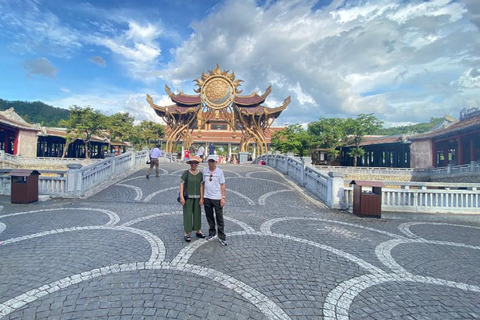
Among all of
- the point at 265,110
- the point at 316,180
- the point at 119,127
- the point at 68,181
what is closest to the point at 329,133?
the point at 265,110

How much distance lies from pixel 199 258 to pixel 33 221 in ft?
15.8

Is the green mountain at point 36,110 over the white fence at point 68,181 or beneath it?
over

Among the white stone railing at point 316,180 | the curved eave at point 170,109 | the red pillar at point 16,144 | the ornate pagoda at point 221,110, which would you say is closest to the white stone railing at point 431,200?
the white stone railing at point 316,180

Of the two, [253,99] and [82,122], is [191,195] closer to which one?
[253,99]

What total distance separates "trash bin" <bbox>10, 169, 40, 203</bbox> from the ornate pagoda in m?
23.7

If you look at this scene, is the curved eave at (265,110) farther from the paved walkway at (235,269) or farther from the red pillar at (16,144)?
the red pillar at (16,144)

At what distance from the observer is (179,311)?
2.53 m

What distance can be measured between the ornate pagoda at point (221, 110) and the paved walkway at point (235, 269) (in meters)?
25.2

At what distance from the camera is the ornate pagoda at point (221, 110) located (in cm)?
3062

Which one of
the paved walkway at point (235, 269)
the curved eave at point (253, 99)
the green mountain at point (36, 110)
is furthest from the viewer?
the green mountain at point (36, 110)

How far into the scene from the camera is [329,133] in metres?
34.7

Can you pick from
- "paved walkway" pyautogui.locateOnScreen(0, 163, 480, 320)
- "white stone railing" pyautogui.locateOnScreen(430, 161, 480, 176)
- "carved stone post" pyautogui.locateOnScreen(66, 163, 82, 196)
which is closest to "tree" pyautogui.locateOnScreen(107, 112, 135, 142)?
"carved stone post" pyautogui.locateOnScreen(66, 163, 82, 196)

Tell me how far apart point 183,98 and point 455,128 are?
3125cm

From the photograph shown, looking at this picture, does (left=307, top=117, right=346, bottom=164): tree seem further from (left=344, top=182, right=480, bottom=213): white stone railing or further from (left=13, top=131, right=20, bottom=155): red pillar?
(left=13, top=131, right=20, bottom=155): red pillar
